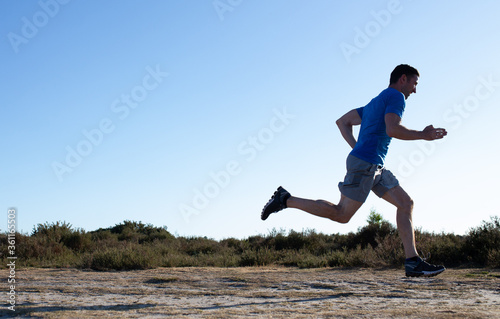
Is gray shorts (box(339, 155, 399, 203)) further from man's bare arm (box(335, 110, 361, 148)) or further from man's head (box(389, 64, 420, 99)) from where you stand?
man's head (box(389, 64, 420, 99))

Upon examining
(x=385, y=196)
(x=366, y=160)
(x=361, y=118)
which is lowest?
(x=385, y=196)

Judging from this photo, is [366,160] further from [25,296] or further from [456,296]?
[25,296]

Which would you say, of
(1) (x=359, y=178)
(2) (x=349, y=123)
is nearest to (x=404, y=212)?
(1) (x=359, y=178)

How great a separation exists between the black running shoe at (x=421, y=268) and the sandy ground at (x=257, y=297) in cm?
21

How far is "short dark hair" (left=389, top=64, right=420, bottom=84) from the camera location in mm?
5142

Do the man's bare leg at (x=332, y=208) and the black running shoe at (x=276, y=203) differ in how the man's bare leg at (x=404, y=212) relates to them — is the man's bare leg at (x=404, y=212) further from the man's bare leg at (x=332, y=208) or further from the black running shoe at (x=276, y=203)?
the black running shoe at (x=276, y=203)

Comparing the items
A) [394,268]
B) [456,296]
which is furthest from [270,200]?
[394,268]

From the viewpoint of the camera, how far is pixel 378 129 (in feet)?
16.0

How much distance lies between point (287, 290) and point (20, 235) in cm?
1013

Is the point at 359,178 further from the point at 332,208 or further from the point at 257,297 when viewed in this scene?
the point at 257,297

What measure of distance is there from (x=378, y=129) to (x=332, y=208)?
96cm

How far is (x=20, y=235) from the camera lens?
12.7m

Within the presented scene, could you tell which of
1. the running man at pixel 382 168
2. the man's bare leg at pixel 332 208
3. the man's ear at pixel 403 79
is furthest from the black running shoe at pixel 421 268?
the man's ear at pixel 403 79

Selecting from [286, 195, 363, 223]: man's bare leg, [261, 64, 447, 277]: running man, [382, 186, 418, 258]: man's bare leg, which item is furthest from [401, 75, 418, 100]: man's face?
[286, 195, 363, 223]: man's bare leg
